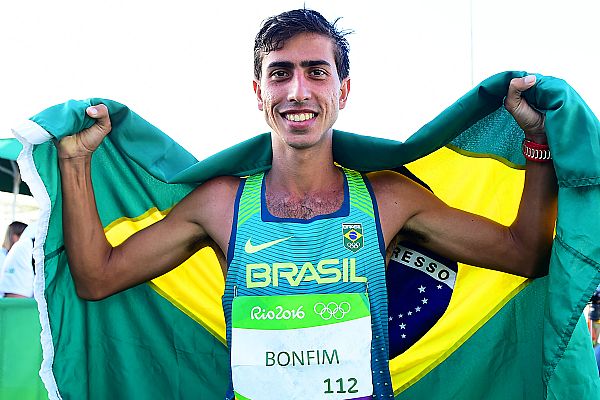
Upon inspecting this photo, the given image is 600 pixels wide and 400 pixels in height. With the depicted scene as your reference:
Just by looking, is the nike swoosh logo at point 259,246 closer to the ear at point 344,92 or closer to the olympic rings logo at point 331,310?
the olympic rings logo at point 331,310

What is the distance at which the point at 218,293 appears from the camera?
3.55 meters

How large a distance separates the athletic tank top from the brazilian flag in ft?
1.12

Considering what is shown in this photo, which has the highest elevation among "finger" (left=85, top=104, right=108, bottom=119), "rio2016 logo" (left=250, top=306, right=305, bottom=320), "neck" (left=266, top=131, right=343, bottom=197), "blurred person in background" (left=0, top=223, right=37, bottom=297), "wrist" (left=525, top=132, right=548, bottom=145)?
"finger" (left=85, top=104, right=108, bottom=119)

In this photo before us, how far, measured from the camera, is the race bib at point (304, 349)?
2.80 m

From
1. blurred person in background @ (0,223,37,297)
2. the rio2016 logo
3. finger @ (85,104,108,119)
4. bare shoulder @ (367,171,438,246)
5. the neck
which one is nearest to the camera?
the rio2016 logo

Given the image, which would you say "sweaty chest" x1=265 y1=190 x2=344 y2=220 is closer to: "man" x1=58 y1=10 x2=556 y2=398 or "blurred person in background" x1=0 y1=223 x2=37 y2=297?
"man" x1=58 y1=10 x2=556 y2=398

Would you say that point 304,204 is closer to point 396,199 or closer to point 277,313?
point 396,199

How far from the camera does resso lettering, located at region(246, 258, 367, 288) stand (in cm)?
294

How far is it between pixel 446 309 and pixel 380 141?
84 centimetres

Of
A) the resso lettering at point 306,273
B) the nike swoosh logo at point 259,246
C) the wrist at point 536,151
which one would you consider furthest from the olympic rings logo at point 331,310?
the wrist at point 536,151

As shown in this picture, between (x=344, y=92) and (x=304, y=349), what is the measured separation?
116 centimetres

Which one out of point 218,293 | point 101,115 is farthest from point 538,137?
point 101,115

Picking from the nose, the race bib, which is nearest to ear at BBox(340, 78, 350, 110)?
the nose

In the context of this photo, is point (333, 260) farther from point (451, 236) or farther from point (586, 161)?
point (586, 161)
